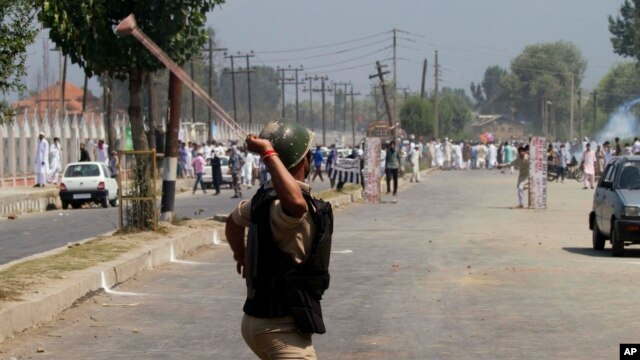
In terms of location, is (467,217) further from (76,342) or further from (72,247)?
(76,342)

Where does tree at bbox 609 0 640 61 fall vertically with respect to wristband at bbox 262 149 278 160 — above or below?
above

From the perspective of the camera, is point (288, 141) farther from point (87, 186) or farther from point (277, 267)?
point (87, 186)

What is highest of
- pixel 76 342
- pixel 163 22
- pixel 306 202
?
pixel 163 22

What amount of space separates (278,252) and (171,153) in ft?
54.9

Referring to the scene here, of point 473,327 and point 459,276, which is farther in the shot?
point 459,276

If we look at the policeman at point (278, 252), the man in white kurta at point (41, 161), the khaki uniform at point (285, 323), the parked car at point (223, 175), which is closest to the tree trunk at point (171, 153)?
the policeman at point (278, 252)

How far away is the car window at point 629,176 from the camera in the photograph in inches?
752

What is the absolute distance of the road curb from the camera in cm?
1072

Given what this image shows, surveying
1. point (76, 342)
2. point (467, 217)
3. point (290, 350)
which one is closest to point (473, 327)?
point (76, 342)

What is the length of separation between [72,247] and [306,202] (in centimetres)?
1204

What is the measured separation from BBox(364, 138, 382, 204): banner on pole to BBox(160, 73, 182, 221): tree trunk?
1521 cm

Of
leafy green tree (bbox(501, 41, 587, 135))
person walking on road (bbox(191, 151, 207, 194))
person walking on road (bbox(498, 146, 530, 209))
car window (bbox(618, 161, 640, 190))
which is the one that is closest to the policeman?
car window (bbox(618, 161, 640, 190))

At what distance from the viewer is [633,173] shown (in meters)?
19.3

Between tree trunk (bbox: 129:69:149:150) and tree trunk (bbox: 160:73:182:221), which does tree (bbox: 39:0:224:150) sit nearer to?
tree trunk (bbox: 129:69:149:150)
